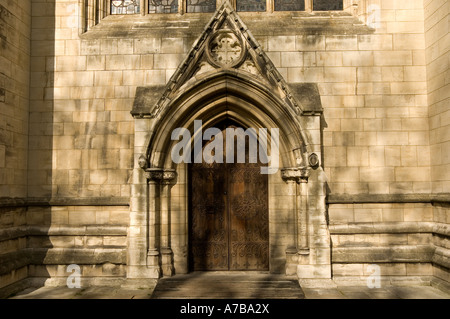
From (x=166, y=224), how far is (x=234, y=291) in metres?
1.94

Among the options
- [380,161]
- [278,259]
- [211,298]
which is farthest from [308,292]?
[380,161]

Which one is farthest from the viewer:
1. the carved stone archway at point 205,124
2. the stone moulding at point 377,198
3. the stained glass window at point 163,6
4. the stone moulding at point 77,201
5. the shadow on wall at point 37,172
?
the stained glass window at point 163,6

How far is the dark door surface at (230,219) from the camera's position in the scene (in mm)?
7398

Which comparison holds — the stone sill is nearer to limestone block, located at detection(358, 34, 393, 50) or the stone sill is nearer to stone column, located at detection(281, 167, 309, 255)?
limestone block, located at detection(358, 34, 393, 50)

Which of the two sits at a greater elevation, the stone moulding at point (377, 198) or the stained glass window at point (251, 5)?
the stained glass window at point (251, 5)

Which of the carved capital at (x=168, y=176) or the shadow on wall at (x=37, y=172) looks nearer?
the shadow on wall at (x=37, y=172)

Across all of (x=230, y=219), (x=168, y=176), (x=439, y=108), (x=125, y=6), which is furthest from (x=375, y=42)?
(x=125, y=6)

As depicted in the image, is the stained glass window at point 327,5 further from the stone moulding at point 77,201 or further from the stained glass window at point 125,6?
the stone moulding at point 77,201

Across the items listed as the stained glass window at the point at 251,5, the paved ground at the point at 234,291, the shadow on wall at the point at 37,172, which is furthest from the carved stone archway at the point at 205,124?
the shadow on wall at the point at 37,172

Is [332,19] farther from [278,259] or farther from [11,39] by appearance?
[11,39]

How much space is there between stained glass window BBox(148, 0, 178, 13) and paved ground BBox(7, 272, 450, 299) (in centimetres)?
594

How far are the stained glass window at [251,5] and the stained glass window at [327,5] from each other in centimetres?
119

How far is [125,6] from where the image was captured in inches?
313

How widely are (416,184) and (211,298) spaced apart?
4764mm
